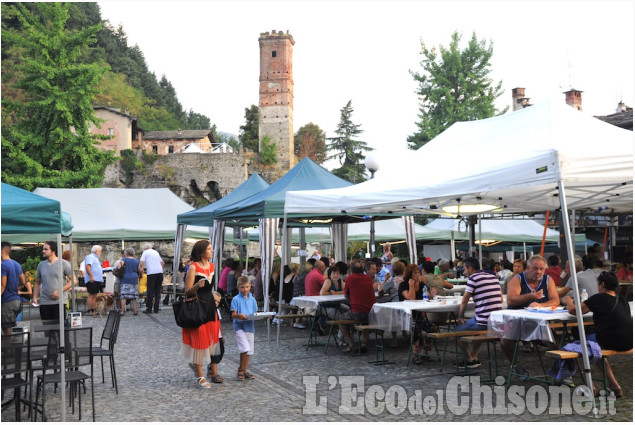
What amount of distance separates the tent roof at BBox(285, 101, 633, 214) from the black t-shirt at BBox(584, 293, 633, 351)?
1142 millimetres

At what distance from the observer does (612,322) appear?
562 cm

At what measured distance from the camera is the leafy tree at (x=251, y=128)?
68312 mm

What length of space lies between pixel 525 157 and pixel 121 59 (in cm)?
6994

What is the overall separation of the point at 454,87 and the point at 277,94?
94.0ft

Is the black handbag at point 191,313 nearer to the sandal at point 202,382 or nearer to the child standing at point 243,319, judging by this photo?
the child standing at point 243,319

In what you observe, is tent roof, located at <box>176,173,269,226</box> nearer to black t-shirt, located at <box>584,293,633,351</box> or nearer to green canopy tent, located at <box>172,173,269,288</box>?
green canopy tent, located at <box>172,173,269,288</box>

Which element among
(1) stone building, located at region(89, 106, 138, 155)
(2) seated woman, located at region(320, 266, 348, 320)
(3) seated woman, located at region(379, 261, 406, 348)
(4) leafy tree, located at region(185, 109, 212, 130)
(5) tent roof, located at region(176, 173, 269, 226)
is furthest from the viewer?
(4) leafy tree, located at region(185, 109, 212, 130)

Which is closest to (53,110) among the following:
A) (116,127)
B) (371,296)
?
(371,296)

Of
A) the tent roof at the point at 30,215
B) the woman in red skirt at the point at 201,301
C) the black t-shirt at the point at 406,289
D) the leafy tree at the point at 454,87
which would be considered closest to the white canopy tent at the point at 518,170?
the black t-shirt at the point at 406,289

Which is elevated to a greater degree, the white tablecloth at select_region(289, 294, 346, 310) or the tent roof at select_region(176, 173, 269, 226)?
the tent roof at select_region(176, 173, 269, 226)

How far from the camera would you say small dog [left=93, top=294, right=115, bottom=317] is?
1495 centimetres

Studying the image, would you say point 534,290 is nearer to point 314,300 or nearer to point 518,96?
point 314,300

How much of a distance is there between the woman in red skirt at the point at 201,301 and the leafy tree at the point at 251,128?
62.0m

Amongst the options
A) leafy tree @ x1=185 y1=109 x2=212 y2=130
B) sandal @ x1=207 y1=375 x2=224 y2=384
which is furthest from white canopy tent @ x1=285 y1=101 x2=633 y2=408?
leafy tree @ x1=185 y1=109 x2=212 y2=130
